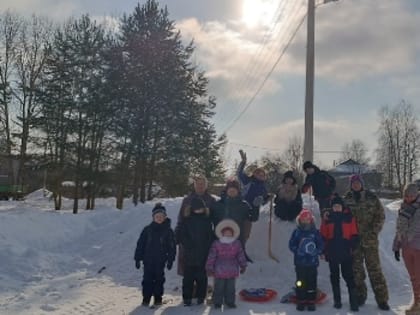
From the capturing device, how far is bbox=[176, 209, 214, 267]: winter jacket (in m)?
7.25

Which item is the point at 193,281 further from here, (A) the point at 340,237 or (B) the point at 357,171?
(B) the point at 357,171

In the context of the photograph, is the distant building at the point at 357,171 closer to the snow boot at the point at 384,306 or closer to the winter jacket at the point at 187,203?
the snow boot at the point at 384,306

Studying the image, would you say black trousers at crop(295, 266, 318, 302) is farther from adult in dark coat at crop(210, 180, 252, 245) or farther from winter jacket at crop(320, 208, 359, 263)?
adult in dark coat at crop(210, 180, 252, 245)

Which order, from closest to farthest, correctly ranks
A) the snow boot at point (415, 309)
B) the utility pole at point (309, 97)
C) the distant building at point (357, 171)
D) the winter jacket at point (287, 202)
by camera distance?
the snow boot at point (415, 309) < the winter jacket at point (287, 202) < the utility pole at point (309, 97) < the distant building at point (357, 171)

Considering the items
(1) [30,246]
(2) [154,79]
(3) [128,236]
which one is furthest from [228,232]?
(2) [154,79]

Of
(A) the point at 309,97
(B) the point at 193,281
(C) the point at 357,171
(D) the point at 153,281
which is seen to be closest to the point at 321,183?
(B) the point at 193,281

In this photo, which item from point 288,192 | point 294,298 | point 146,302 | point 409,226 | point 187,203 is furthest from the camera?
point 288,192

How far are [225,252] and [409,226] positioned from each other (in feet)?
9.07

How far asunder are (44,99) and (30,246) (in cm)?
1649

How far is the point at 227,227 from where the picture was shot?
7.21 meters

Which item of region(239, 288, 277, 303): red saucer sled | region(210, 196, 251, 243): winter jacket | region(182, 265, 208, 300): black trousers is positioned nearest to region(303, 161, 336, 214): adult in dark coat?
region(210, 196, 251, 243): winter jacket

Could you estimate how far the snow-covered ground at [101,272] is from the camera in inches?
283

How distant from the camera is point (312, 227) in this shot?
23.8ft

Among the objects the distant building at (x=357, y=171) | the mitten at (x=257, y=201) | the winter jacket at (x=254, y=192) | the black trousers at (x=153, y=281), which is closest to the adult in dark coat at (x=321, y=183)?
the winter jacket at (x=254, y=192)
